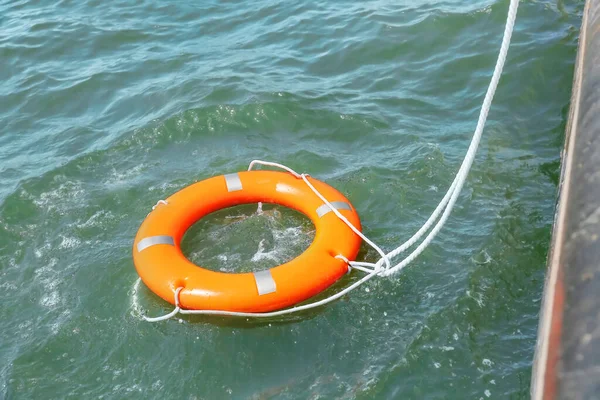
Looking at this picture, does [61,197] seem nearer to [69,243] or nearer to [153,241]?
[69,243]

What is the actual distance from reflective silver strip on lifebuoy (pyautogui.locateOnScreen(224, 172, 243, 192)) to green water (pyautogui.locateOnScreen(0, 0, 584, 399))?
0.28 m

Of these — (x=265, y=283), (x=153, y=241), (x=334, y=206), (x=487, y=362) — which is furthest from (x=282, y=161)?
(x=487, y=362)

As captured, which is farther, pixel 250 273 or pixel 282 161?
pixel 282 161

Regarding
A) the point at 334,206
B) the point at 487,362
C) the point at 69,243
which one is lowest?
the point at 69,243

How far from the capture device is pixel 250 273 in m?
4.25

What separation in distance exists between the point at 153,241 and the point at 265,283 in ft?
3.15

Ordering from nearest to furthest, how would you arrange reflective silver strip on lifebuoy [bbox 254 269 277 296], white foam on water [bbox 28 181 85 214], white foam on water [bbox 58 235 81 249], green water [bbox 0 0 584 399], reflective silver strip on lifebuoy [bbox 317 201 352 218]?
1. green water [bbox 0 0 584 399]
2. reflective silver strip on lifebuoy [bbox 254 269 277 296]
3. reflective silver strip on lifebuoy [bbox 317 201 352 218]
4. white foam on water [bbox 58 235 81 249]
5. white foam on water [bbox 28 181 85 214]

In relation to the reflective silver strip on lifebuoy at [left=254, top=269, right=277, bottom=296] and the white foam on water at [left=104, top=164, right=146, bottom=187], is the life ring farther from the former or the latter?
the white foam on water at [left=104, top=164, right=146, bottom=187]

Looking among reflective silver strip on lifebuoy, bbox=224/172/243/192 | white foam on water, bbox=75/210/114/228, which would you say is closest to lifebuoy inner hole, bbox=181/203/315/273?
reflective silver strip on lifebuoy, bbox=224/172/243/192

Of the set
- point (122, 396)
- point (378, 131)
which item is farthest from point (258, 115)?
point (122, 396)

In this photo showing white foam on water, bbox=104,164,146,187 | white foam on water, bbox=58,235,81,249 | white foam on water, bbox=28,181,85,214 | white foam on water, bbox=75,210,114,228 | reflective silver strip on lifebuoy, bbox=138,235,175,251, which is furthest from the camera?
white foam on water, bbox=104,164,146,187

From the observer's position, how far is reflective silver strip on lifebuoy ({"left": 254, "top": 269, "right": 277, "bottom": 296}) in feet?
13.5

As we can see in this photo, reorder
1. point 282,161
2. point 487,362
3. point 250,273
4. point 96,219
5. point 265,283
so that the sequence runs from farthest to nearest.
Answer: point 282,161 < point 96,219 < point 250,273 < point 265,283 < point 487,362

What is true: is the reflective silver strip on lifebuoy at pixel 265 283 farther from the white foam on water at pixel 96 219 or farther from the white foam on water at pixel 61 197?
the white foam on water at pixel 61 197
